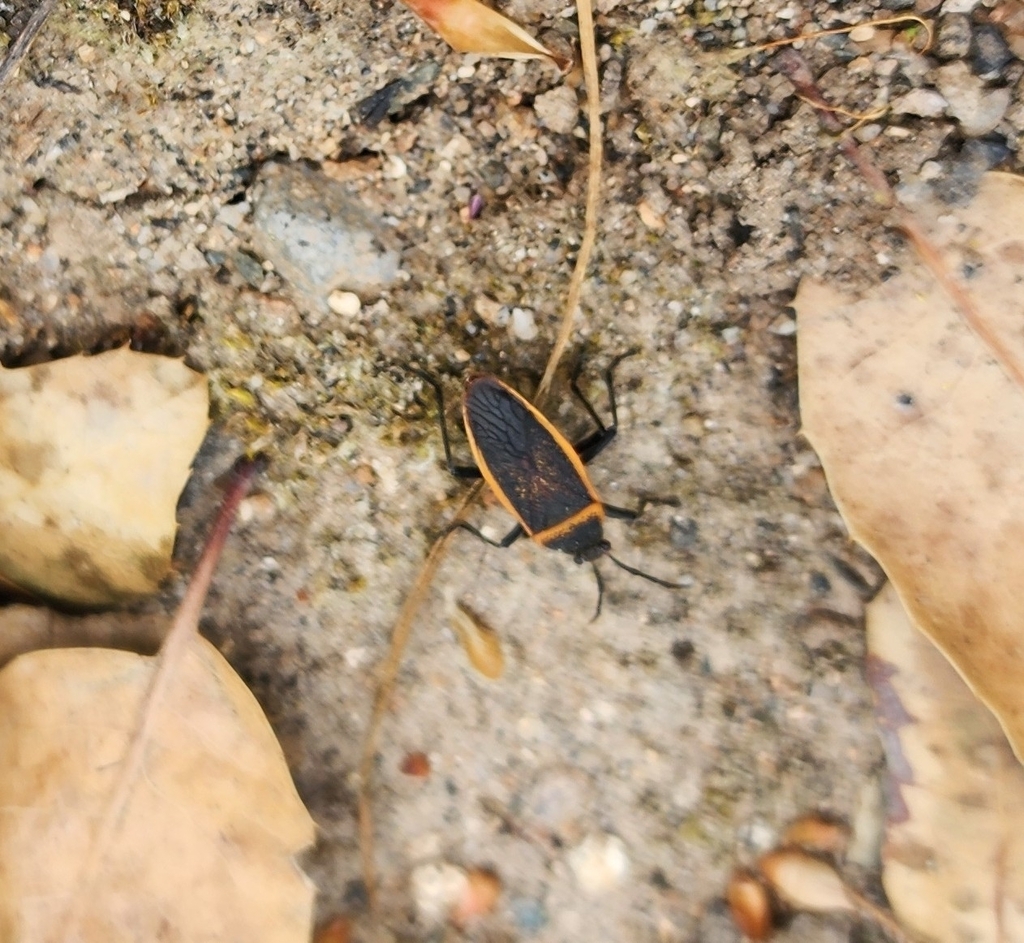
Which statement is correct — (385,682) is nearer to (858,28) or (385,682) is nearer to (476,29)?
(476,29)

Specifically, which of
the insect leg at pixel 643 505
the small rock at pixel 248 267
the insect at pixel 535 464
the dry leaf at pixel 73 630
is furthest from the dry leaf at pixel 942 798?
the dry leaf at pixel 73 630

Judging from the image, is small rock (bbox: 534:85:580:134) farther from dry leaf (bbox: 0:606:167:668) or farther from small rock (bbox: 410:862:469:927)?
small rock (bbox: 410:862:469:927)

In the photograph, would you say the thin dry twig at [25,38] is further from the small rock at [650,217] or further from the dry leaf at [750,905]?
the dry leaf at [750,905]

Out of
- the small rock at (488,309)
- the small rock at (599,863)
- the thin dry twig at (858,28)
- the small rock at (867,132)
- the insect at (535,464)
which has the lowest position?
the small rock at (599,863)

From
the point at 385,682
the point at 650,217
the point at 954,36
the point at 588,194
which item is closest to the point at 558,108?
the point at 588,194

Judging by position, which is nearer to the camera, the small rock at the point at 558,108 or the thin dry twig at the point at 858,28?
the thin dry twig at the point at 858,28

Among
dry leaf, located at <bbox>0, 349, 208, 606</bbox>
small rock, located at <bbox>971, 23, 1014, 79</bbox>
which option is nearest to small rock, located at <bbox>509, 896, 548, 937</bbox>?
dry leaf, located at <bbox>0, 349, 208, 606</bbox>
